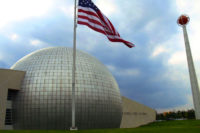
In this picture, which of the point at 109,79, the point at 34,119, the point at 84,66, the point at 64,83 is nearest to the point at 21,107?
the point at 34,119

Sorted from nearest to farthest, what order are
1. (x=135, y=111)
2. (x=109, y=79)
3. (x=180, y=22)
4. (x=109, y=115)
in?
(x=109, y=115), (x=109, y=79), (x=135, y=111), (x=180, y=22)

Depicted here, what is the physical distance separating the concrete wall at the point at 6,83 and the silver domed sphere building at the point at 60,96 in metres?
0.92

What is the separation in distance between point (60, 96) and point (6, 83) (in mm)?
8208

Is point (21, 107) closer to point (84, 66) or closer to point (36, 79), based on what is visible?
point (36, 79)

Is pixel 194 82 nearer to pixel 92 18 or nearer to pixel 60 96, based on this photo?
pixel 60 96

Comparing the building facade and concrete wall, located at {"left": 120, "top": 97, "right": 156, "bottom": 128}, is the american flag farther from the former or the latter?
concrete wall, located at {"left": 120, "top": 97, "right": 156, "bottom": 128}

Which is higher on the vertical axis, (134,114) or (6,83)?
(6,83)

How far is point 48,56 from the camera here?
33469 millimetres

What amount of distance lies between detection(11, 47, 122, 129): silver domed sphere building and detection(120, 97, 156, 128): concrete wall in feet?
61.3

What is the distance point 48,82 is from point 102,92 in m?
8.76

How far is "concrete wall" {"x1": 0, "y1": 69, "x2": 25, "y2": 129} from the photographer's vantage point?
27884mm

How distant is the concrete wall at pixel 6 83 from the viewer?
1098 inches

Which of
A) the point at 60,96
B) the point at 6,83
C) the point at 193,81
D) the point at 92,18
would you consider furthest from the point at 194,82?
the point at 6,83

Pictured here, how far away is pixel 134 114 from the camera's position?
190 ft
